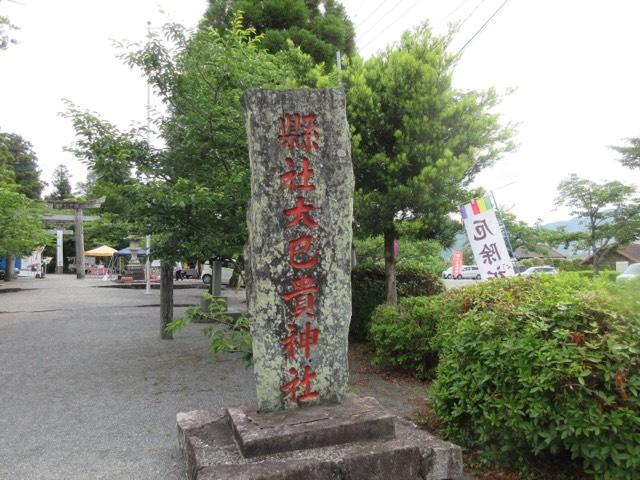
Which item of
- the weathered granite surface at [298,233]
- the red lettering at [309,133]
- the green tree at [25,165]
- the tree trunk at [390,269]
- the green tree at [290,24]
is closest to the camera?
the weathered granite surface at [298,233]

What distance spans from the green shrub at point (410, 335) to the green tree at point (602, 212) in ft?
71.4

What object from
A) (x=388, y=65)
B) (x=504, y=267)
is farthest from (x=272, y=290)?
(x=388, y=65)

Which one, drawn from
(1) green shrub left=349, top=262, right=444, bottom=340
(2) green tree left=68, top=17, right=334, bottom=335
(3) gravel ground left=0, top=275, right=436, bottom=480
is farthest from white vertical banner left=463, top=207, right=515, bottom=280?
(2) green tree left=68, top=17, right=334, bottom=335

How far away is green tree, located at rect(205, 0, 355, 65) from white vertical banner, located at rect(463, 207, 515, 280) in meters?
7.39

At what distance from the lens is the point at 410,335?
245 inches

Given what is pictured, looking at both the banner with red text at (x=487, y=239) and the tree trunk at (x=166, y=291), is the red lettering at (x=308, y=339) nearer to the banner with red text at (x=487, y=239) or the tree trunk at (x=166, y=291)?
the banner with red text at (x=487, y=239)

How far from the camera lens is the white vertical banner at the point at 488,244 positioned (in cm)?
658

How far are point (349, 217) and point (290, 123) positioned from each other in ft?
2.95

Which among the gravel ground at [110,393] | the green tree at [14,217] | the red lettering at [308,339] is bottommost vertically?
the gravel ground at [110,393]

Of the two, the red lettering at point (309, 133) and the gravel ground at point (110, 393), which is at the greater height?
the red lettering at point (309, 133)

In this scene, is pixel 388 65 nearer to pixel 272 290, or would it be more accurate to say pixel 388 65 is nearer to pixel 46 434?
pixel 272 290

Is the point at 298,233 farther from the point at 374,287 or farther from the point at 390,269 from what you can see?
the point at 374,287

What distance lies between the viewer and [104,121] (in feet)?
22.7

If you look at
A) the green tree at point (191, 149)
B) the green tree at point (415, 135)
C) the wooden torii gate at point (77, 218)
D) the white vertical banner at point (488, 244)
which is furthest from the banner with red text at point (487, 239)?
the wooden torii gate at point (77, 218)
